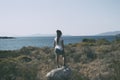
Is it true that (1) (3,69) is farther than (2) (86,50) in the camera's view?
No

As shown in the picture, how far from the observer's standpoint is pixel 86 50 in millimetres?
21828

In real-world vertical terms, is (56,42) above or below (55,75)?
above

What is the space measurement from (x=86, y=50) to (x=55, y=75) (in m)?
9.29

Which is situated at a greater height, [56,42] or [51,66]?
[56,42]

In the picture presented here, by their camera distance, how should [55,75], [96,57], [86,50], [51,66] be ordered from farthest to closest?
[86,50], [96,57], [51,66], [55,75]

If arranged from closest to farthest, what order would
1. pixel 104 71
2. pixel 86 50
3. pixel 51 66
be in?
1. pixel 104 71
2. pixel 51 66
3. pixel 86 50

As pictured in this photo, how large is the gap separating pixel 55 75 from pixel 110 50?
34.2 ft

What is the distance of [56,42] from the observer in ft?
46.6

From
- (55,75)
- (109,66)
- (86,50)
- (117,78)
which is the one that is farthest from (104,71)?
(86,50)

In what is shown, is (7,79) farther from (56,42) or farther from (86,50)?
(86,50)

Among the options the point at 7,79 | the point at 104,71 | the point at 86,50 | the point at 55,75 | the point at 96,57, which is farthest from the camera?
the point at 86,50

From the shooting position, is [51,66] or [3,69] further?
[51,66]

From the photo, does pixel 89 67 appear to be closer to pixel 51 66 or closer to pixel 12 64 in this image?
pixel 51 66

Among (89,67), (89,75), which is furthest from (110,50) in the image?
(89,75)
